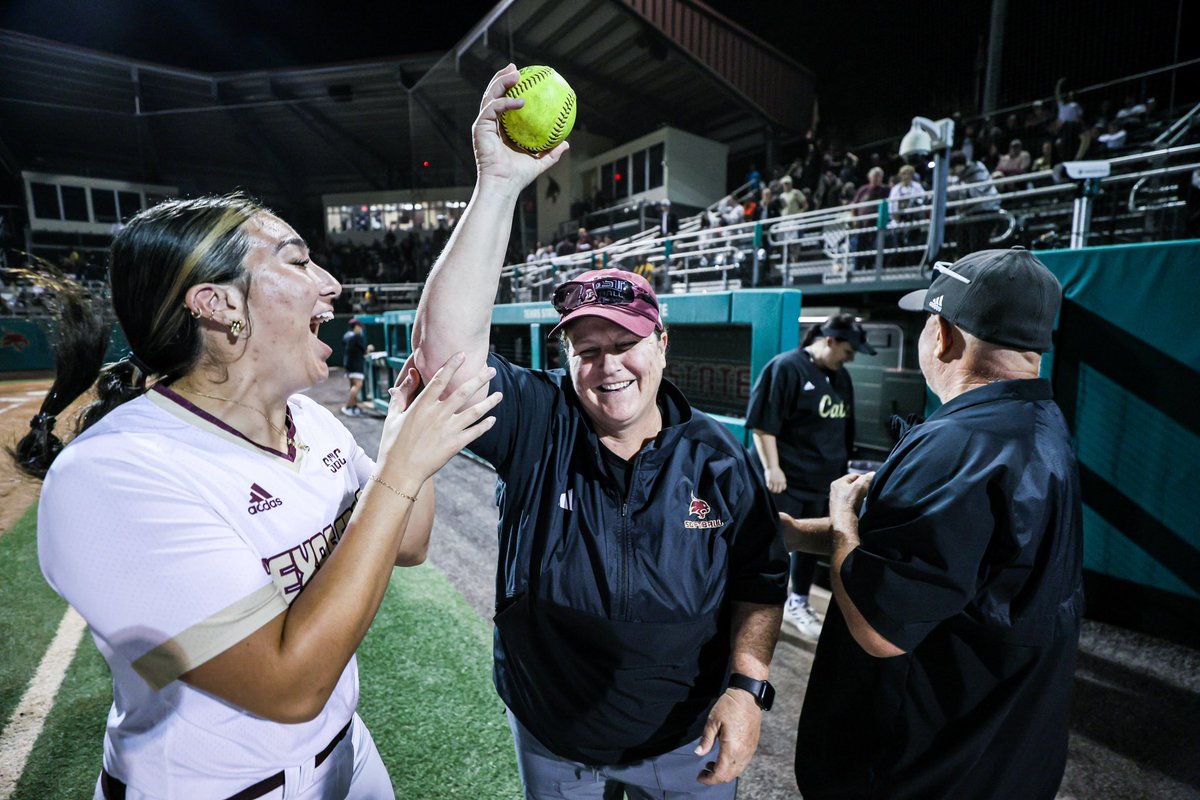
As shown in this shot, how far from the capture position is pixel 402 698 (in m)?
3.22

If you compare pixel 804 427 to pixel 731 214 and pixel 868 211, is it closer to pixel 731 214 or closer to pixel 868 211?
pixel 868 211

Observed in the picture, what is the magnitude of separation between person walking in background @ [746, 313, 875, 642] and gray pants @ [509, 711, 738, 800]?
9.12 feet

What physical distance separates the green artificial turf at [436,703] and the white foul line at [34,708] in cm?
149

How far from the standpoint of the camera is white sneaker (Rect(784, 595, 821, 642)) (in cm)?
403

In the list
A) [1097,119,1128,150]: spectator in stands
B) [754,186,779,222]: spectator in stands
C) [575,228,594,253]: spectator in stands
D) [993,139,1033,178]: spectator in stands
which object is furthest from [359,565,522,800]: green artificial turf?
[575,228,594,253]: spectator in stands

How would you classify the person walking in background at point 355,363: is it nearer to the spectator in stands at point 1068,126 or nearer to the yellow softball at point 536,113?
the yellow softball at point 536,113

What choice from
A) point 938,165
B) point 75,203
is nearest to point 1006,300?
point 938,165

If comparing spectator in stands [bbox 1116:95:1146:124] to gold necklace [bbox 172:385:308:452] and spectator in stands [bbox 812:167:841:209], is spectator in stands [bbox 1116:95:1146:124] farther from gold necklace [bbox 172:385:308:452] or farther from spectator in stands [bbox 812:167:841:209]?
gold necklace [bbox 172:385:308:452]

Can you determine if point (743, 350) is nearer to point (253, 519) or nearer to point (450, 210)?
point (253, 519)

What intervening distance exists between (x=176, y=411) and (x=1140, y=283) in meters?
5.34

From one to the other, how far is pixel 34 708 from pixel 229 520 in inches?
133

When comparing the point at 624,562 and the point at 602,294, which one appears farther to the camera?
the point at 602,294

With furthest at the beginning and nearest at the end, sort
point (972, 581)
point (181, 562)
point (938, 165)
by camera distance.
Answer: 1. point (938, 165)
2. point (972, 581)
3. point (181, 562)

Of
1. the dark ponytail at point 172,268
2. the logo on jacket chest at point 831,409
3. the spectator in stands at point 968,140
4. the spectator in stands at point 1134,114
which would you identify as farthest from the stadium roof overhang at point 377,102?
the dark ponytail at point 172,268
